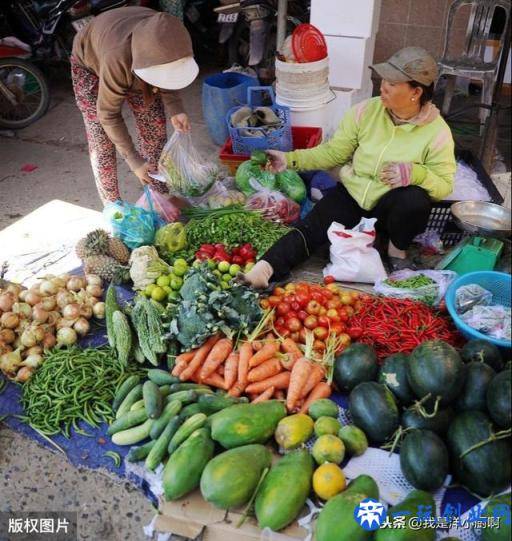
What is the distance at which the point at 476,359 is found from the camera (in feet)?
7.42

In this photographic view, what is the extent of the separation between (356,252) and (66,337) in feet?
5.60

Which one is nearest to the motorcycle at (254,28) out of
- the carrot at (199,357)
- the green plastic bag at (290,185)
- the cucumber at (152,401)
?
the green plastic bag at (290,185)

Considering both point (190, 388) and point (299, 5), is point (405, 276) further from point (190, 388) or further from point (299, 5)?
point (299, 5)

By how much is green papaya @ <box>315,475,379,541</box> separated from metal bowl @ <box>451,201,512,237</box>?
152 centimetres

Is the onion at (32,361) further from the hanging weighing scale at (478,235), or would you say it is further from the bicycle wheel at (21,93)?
the bicycle wheel at (21,93)

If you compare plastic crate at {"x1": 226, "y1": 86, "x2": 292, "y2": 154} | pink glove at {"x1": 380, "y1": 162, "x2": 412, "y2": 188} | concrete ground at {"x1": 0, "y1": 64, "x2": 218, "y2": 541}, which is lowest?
concrete ground at {"x1": 0, "y1": 64, "x2": 218, "y2": 541}

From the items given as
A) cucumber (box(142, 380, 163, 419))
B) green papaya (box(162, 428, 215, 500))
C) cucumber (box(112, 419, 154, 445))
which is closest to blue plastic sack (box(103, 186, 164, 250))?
cucumber (box(142, 380, 163, 419))

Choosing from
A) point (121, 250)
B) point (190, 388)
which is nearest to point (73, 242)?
point (121, 250)

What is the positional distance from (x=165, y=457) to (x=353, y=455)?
0.79 meters

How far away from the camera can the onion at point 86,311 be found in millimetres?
2922

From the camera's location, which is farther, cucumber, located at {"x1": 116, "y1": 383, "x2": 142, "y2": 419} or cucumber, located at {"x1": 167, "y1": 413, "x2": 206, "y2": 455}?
cucumber, located at {"x1": 116, "y1": 383, "x2": 142, "y2": 419}

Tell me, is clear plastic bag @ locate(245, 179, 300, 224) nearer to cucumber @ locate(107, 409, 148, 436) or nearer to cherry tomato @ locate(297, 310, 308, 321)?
cherry tomato @ locate(297, 310, 308, 321)

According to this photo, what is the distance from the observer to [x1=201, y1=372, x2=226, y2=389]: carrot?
98.7 inches

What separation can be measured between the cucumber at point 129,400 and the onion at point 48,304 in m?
0.80
